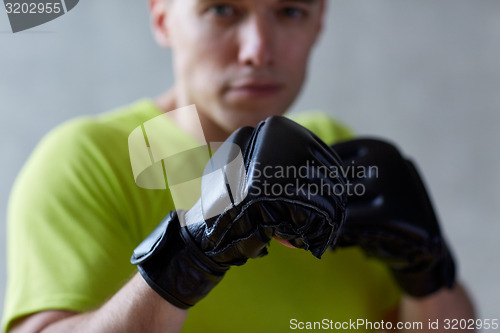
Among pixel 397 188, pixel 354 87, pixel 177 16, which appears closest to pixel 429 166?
pixel 354 87

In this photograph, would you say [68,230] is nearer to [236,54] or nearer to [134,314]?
[134,314]

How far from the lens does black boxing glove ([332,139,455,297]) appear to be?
80 centimetres

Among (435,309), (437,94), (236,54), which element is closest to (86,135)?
(236,54)

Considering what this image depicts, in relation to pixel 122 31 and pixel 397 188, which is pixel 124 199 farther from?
pixel 122 31

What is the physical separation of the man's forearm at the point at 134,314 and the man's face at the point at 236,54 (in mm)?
368

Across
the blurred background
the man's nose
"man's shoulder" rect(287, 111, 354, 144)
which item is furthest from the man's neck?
the blurred background

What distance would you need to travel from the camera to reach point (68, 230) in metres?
0.71

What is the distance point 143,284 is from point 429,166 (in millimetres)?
1303

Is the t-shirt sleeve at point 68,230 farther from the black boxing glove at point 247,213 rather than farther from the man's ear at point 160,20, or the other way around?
the man's ear at point 160,20

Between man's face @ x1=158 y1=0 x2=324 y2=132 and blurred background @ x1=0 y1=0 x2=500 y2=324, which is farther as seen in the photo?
blurred background @ x1=0 y1=0 x2=500 y2=324

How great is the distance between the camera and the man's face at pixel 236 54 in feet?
2.78

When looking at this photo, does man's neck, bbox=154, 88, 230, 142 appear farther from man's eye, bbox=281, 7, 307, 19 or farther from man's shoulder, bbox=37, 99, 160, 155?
man's eye, bbox=281, 7, 307, 19

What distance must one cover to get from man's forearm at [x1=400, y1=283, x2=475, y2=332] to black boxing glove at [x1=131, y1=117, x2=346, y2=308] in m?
0.48

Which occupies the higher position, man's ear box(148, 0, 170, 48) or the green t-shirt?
man's ear box(148, 0, 170, 48)
